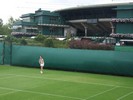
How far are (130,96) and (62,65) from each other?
491 inches

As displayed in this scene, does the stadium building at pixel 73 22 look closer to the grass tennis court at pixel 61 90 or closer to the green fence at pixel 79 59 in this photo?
the green fence at pixel 79 59

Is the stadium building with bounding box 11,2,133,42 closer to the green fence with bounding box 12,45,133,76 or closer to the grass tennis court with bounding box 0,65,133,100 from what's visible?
the green fence with bounding box 12,45,133,76

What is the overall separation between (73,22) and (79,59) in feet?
208

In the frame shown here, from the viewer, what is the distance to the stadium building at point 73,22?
81.1 meters

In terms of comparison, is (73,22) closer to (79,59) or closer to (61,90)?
(79,59)

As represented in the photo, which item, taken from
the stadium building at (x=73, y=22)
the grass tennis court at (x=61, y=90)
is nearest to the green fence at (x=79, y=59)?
the grass tennis court at (x=61, y=90)

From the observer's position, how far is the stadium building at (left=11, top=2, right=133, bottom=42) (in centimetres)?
8112

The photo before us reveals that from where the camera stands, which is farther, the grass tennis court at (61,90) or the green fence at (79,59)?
the green fence at (79,59)

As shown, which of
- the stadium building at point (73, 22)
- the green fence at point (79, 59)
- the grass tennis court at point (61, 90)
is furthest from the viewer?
the stadium building at point (73, 22)

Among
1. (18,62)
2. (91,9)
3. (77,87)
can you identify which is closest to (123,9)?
(91,9)

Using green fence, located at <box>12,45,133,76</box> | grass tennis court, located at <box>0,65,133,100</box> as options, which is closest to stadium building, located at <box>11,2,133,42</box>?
green fence, located at <box>12,45,133,76</box>

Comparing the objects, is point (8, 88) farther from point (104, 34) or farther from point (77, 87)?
point (104, 34)

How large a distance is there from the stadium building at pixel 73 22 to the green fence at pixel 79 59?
46.1 metres

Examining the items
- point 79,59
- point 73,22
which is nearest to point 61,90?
point 79,59
